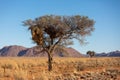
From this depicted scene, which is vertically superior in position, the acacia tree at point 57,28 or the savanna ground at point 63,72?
the acacia tree at point 57,28

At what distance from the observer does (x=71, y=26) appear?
116ft

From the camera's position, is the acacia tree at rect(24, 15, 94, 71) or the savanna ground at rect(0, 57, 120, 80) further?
the acacia tree at rect(24, 15, 94, 71)

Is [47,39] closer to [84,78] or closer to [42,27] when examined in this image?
[42,27]

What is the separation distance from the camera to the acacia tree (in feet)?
113

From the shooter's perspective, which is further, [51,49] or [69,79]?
[51,49]

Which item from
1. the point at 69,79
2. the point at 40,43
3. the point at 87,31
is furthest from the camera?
the point at 87,31

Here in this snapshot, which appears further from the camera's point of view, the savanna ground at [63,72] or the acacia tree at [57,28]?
the acacia tree at [57,28]

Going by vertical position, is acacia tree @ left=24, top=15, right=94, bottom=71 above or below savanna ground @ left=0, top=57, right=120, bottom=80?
above

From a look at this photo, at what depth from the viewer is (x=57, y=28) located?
34.8 meters

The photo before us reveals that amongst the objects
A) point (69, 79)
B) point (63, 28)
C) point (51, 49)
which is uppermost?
point (63, 28)

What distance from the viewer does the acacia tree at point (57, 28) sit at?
113 ft

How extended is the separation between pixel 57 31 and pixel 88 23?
3886mm

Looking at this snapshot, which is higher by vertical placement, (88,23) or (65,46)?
(88,23)

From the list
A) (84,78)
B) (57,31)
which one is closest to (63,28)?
(57,31)
